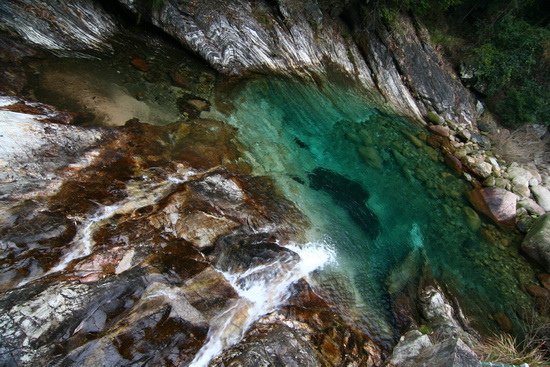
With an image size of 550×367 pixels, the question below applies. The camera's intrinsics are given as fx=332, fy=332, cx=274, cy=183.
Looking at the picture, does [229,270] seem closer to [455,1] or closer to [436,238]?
[436,238]

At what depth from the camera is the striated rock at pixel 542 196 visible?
11936 mm

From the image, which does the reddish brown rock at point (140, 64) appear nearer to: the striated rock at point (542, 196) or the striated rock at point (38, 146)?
the striated rock at point (38, 146)

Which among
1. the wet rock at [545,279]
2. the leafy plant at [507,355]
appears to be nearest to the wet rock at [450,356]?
the leafy plant at [507,355]

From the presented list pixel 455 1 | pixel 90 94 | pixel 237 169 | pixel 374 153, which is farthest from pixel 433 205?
pixel 455 1

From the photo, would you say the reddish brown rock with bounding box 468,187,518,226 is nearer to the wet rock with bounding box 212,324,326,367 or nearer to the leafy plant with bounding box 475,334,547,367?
the leafy plant with bounding box 475,334,547,367

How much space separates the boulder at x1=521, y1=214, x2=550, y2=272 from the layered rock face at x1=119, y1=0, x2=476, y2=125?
715 cm

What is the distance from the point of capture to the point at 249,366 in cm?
464

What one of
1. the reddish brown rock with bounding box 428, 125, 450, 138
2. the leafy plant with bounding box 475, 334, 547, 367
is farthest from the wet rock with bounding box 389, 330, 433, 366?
the reddish brown rock with bounding box 428, 125, 450, 138

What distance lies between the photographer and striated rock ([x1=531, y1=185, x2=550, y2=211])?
1194cm

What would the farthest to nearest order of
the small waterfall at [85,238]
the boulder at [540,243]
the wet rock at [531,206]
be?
1. the wet rock at [531,206]
2. the boulder at [540,243]
3. the small waterfall at [85,238]

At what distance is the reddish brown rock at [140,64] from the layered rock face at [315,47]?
173 centimetres

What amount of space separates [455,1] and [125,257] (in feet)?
60.5

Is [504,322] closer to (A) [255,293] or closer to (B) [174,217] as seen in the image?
(A) [255,293]

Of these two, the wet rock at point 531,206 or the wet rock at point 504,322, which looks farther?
the wet rock at point 531,206
